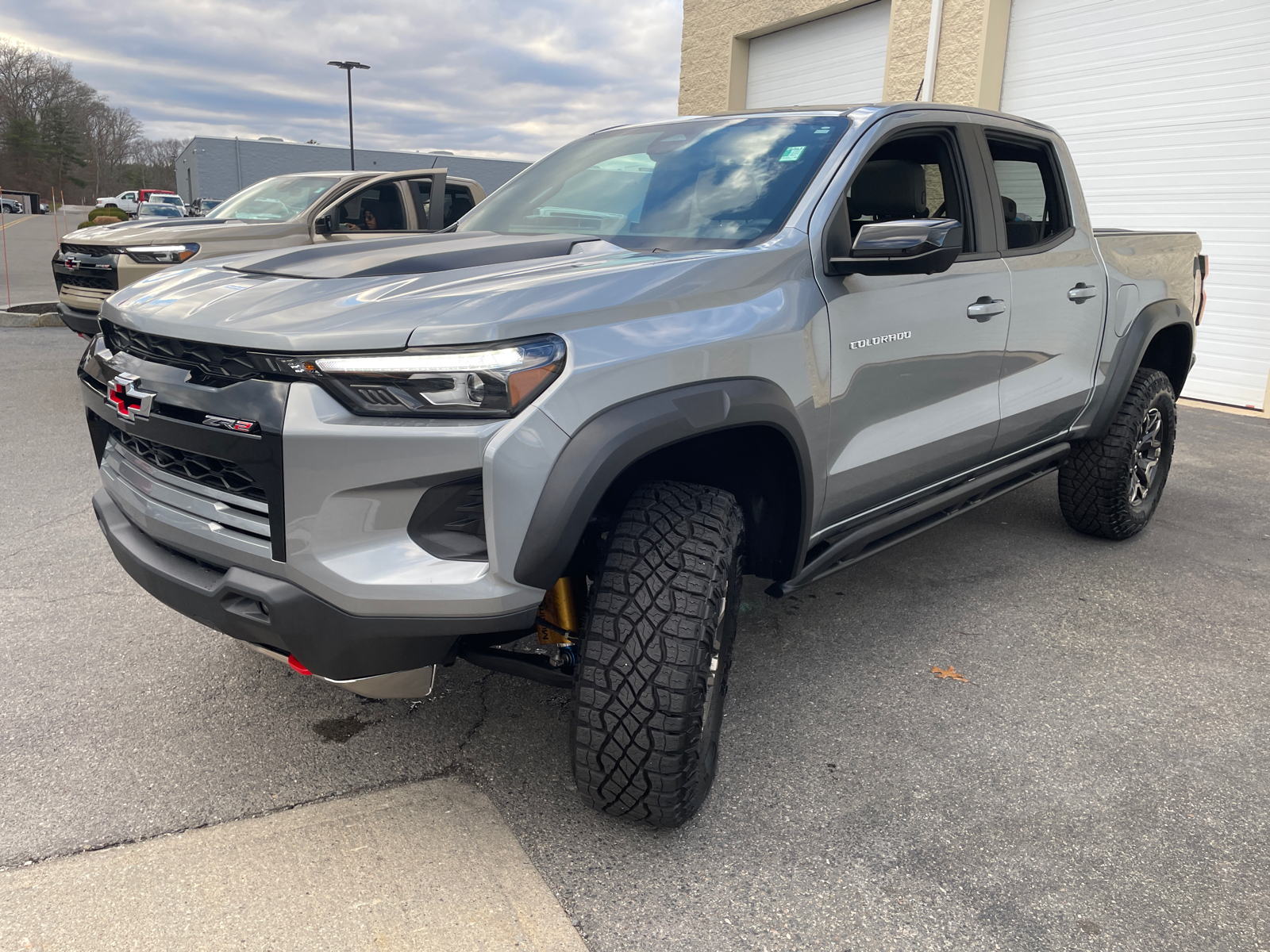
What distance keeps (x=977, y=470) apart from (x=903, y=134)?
1242mm

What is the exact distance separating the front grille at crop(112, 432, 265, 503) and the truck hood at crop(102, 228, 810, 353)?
10.5 inches

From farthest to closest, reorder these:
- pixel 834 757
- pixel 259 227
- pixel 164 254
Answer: pixel 259 227
pixel 164 254
pixel 834 757

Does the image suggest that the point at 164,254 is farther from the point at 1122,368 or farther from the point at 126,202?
the point at 126,202

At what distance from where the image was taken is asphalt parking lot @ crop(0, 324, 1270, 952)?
81.9 inches

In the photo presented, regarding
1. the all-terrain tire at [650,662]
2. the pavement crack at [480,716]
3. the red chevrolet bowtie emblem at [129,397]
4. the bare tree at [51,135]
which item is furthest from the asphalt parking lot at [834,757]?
the bare tree at [51,135]

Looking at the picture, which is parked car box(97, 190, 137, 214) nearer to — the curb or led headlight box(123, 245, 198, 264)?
the curb

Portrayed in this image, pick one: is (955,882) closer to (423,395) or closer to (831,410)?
(831,410)

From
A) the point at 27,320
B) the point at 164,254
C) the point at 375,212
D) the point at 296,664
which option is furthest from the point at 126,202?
the point at 296,664

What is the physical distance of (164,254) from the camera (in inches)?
283

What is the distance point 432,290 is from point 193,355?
1.78ft

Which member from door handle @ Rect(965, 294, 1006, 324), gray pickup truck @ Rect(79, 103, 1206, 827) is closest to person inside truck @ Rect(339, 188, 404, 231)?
gray pickup truck @ Rect(79, 103, 1206, 827)

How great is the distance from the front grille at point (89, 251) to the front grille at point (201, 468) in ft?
18.6

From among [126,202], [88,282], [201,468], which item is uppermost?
[126,202]

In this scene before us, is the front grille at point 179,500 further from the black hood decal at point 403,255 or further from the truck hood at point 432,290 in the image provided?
the black hood decal at point 403,255
